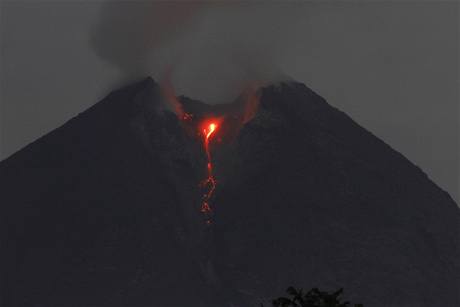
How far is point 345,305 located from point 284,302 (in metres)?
4.56

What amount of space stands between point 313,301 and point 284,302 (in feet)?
4.85

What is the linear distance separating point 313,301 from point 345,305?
11.7ft

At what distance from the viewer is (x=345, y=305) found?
4727 inches

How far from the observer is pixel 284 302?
116875 mm

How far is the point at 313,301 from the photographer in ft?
384
